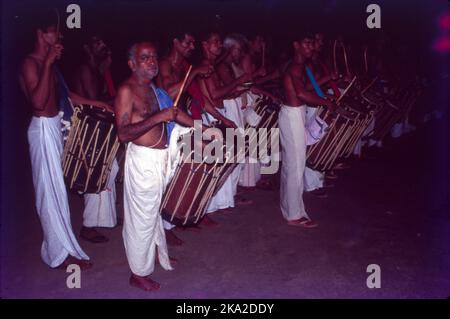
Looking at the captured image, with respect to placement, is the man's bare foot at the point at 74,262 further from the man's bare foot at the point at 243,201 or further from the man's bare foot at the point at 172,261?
the man's bare foot at the point at 243,201

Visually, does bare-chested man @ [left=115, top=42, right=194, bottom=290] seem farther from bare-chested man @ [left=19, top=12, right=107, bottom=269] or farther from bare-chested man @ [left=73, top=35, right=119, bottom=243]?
bare-chested man @ [left=73, top=35, right=119, bottom=243]

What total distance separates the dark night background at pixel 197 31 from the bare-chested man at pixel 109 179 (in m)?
0.64

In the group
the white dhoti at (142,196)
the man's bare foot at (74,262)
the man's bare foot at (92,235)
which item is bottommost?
the man's bare foot at (74,262)

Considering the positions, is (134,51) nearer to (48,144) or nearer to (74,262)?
(48,144)

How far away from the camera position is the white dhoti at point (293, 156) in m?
4.47

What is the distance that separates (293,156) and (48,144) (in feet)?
7.34

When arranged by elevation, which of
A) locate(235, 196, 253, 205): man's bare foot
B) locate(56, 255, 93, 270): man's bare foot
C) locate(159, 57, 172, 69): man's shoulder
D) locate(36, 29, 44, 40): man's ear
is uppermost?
locate(36, 29, 44, 40): man's ear

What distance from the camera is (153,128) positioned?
3.21 meters

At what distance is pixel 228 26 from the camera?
31.3 feet

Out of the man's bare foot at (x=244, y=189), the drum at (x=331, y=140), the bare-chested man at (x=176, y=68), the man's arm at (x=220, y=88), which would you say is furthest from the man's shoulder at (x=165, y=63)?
the man's bare foot at (x=244, y=189)

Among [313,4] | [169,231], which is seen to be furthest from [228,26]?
[169,231]

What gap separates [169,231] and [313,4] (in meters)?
8.03

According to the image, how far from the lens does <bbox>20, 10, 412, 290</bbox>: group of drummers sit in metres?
3.19

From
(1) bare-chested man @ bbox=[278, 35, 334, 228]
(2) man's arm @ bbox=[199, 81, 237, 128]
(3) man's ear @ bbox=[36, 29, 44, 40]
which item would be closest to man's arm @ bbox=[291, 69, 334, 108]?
(1) bare-chested man @ bbox=[278, 35, 334, 228]
